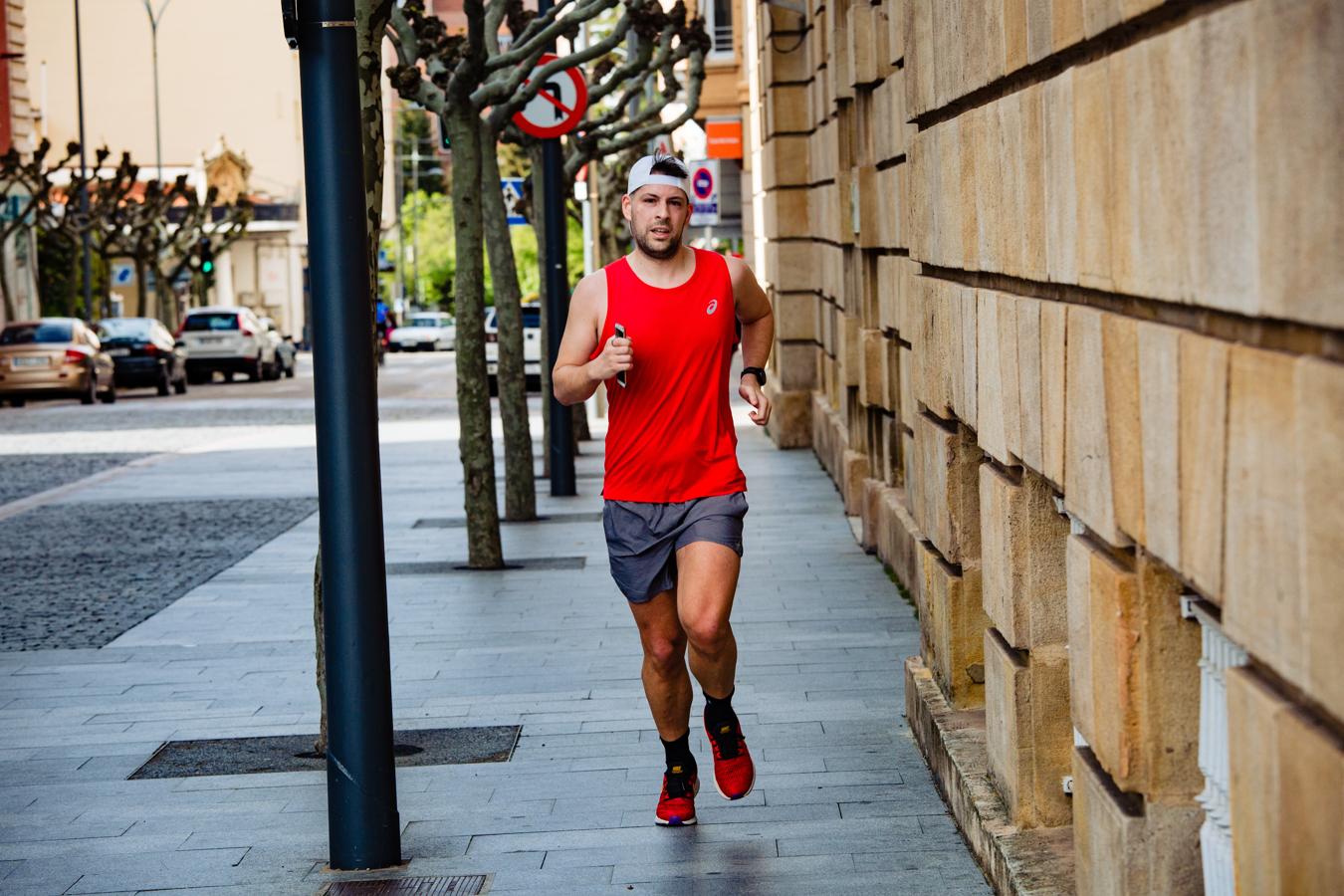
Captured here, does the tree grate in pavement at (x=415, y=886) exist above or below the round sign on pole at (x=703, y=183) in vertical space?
below

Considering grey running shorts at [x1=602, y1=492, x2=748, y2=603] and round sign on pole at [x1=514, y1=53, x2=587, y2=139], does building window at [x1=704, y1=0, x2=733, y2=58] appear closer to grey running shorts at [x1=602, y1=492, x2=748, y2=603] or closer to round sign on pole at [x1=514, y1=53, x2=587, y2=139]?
round sign on pole at [x1=514, y1=53, x2=587, y2=139]

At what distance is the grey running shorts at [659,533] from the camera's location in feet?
20.0

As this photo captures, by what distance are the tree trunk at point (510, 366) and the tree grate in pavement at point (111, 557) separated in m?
Result: 1.74

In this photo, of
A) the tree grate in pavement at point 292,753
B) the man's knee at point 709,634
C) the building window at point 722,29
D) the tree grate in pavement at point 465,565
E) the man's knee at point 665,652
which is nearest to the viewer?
the man's knee at point 709,634

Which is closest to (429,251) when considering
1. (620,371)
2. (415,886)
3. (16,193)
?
(16,193)

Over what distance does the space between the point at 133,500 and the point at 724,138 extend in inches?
592

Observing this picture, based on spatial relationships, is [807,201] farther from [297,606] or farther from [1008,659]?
[1008,659]

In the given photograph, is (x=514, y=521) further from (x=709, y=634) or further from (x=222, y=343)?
(x=222, y=343)

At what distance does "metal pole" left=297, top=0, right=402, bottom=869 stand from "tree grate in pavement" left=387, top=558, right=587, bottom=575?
21.6ft

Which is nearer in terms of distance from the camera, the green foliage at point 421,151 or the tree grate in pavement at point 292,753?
the tree grate in pavement at point 292,753

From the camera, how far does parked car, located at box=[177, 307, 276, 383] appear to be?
159 feet

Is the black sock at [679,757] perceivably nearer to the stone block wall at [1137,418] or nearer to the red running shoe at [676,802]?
the red running shoe at [676,802]

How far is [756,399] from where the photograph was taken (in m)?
6.09

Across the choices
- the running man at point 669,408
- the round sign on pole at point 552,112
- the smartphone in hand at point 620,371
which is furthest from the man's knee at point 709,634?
the round sign on pole at point 552,112
